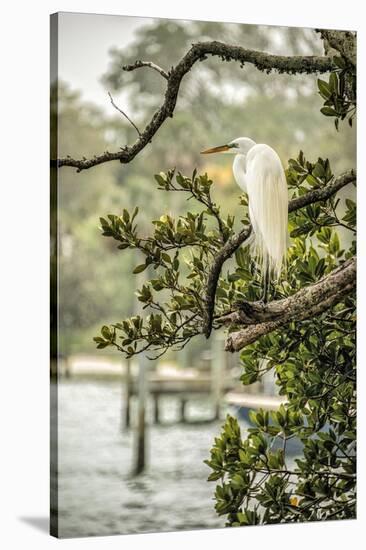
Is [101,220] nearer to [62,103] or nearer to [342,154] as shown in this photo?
[62,103]

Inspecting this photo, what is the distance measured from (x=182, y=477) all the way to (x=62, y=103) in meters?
1.79

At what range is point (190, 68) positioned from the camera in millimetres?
5277

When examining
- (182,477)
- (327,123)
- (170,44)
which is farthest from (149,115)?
(182,477)

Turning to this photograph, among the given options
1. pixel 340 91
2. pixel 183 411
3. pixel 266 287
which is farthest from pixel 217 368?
pixel 340 91

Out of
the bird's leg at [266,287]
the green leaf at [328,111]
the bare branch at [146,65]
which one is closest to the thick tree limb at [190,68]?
the bare branch at [146,65]

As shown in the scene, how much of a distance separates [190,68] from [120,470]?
6.15 ft

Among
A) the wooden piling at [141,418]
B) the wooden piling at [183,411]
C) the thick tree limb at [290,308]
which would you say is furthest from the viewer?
the thick tree limb at [290,308]

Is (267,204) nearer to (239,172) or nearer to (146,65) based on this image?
(239,172)

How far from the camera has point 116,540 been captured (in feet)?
16.8

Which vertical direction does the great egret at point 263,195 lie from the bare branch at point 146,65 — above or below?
below

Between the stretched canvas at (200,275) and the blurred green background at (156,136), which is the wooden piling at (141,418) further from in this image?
the blurred green background at (156,136)

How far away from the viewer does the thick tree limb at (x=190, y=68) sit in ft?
16.9

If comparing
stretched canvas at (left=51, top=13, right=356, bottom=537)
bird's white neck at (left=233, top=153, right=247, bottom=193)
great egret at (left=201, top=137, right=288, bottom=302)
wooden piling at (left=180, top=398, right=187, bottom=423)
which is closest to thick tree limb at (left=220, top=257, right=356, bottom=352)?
stretched canvas at (left=51, top=13, right=356, bottom=537)

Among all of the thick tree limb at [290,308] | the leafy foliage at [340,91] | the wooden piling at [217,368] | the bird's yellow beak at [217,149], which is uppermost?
the leafy foliage at [340,91]
